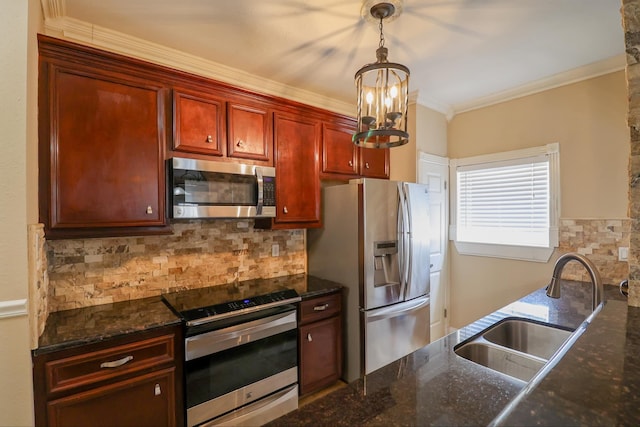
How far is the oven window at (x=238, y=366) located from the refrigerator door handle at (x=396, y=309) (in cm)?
64

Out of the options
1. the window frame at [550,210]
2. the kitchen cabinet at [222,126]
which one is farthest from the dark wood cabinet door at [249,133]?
the window frame at [550,210]

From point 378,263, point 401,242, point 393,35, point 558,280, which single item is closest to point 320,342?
point 378,263

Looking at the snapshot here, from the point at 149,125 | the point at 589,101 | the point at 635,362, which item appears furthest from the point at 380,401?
the point at 589,101

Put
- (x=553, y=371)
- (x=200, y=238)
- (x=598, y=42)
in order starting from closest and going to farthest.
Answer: (x=553, y=371), (x=598, y=42), (x=200, y=238)

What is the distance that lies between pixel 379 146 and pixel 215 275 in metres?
1.68

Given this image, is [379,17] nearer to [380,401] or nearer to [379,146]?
[379,146]

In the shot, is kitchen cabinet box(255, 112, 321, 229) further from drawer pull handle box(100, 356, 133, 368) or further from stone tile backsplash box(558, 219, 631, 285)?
stone tile backsplash box(558, 219, 631, 285)

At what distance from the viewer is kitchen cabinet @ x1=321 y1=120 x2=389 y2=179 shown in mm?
2807

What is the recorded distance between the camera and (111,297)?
6.64 ft

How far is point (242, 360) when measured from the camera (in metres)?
1.96

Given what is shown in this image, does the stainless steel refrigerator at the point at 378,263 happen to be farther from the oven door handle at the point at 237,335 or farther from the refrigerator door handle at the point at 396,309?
the oven door handle at the point at 237,335

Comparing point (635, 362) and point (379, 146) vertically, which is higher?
point (379, 146)

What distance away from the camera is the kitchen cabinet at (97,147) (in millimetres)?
1602

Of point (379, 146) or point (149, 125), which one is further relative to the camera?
point (149, 125)
